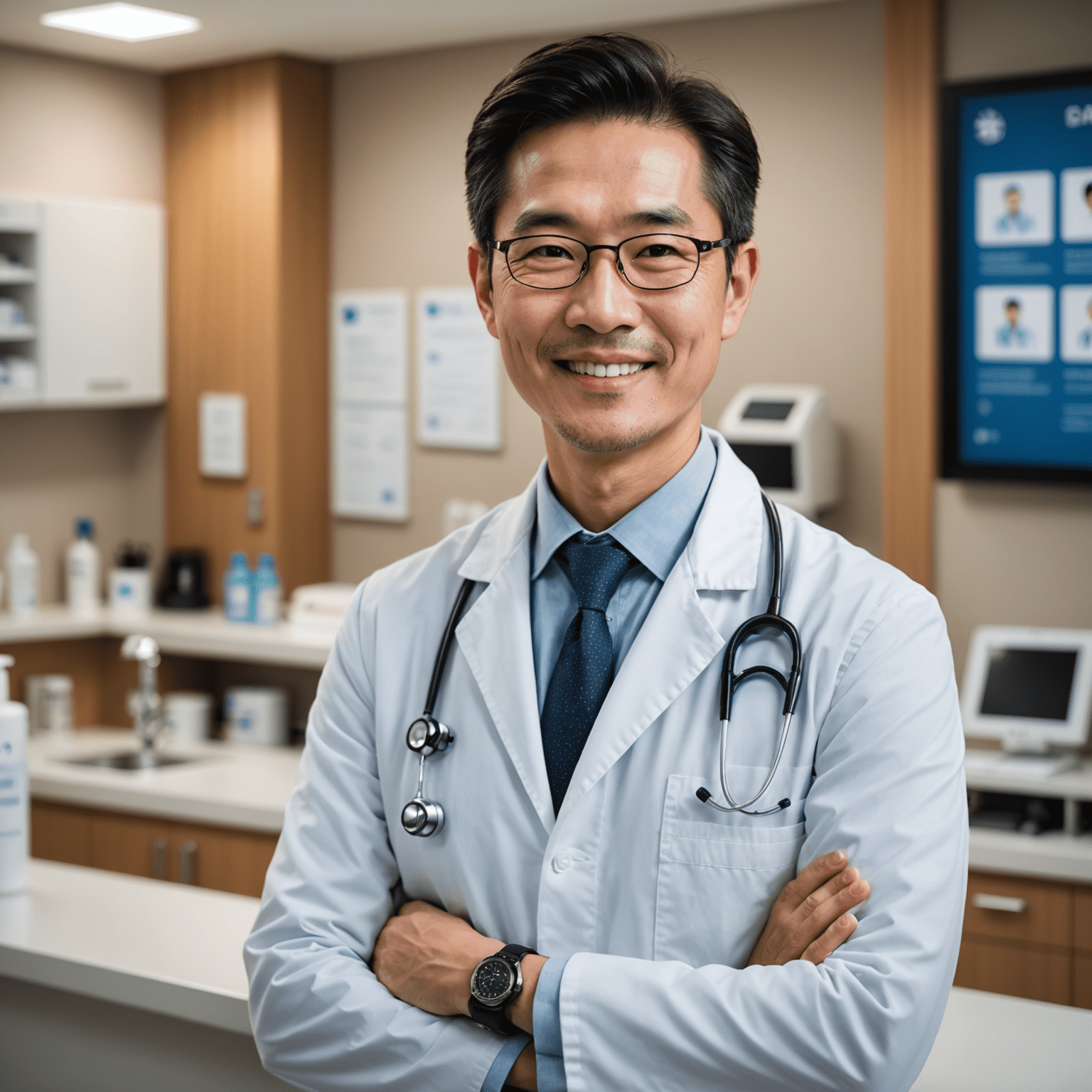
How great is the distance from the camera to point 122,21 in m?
3.95

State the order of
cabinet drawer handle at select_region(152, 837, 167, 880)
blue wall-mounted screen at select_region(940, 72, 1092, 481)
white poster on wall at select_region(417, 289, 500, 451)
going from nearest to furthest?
1. blue wall-mounted screen at select_region(940, 72, 1092, 481)
2. cabinet drawer handle at select_region(152, 837, 167, 880)
3. white poster on wall at select_region(417, 289, 500, 451)

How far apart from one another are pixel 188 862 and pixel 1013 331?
2.46 metres

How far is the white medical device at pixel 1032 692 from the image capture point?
10.1 ft

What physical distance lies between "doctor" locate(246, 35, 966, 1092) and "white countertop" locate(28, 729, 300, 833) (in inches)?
86.0

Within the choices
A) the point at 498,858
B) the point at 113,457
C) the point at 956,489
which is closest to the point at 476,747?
the point at 498,858

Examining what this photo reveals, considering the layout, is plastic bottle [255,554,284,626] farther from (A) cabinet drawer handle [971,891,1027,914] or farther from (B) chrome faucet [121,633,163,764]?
(A) cabinet drawer handle [971,891,1027,914]

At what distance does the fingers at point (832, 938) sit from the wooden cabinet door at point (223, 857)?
253 cm

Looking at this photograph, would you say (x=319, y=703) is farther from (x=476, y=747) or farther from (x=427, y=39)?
(x=427, y=39)

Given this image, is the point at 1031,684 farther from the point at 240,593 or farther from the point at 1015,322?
the point at 240,593

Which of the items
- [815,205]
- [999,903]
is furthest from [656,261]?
[815,205]

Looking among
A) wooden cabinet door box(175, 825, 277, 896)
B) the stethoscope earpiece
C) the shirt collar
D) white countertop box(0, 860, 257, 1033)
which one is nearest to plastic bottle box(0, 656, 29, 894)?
white countertop box(0, 860, 257, 1033)

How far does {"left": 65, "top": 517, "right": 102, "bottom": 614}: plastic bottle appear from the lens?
14.7ft


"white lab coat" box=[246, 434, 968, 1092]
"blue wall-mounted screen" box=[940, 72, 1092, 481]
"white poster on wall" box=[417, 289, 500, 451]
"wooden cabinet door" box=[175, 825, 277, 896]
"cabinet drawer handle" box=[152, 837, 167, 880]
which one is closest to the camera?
"white lab coat" box=[246, 434, 968, 1092]

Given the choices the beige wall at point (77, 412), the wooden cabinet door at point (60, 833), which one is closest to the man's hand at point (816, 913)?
the wooden cabinet door at point (60, 833)
